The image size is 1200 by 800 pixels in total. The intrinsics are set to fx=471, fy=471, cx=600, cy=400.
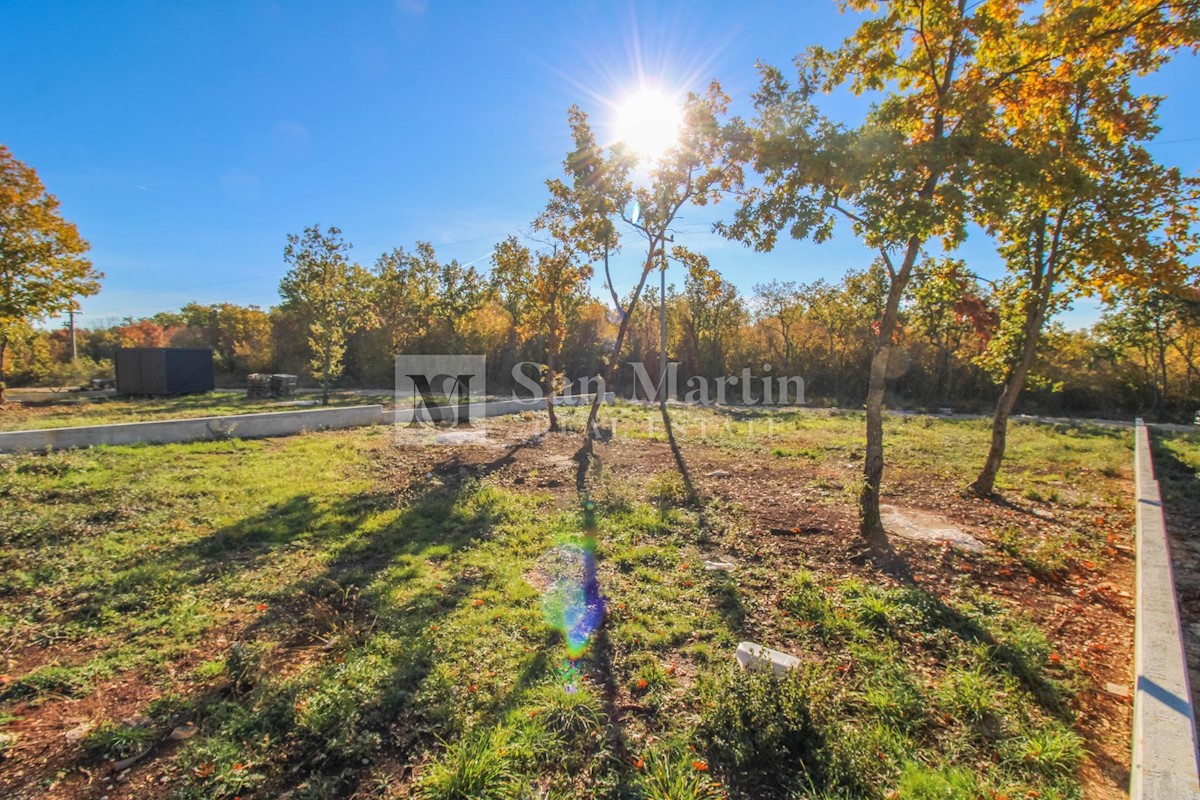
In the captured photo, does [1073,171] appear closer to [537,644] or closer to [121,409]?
[537,644]

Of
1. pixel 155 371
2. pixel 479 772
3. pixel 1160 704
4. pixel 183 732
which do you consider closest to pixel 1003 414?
pixel 1160 704

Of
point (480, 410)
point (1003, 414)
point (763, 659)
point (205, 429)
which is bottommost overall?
point (763, 659)

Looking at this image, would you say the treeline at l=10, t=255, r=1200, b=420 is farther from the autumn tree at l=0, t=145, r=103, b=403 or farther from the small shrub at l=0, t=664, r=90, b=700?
the small shrub at l=0, t=664, r=90, b=700

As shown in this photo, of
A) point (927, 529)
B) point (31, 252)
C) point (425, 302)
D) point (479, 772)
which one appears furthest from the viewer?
point (425, 302)

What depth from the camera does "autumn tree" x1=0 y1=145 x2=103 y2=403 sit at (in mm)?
12141

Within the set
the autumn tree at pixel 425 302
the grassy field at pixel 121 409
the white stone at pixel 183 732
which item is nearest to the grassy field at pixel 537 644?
the white stone at pixel 183 732

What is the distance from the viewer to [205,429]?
27.9 feet

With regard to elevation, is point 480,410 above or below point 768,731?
above

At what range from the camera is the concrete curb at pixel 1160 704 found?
168cm

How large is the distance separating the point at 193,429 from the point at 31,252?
9903 millimetres

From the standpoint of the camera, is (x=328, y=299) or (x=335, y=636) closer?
(x=335, y=636)

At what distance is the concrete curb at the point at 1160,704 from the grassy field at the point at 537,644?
28 cm

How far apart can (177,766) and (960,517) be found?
6611 mm

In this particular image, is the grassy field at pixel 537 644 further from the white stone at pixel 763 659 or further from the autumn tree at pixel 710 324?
the autumn tree at pixel 710 324
